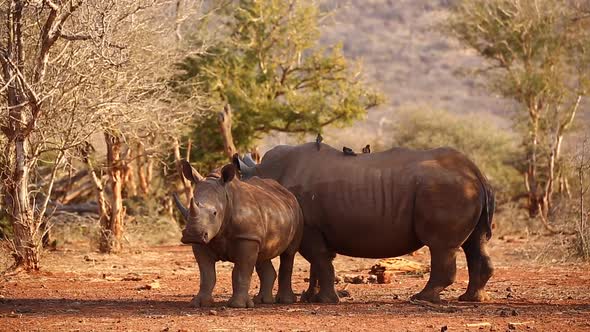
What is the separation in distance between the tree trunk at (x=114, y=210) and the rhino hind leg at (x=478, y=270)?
8.57 metres

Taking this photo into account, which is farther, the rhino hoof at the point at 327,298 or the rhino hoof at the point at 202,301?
the rhino hoof at the point at 327,298

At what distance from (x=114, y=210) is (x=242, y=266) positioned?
30.8 feet

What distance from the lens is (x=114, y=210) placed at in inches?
814

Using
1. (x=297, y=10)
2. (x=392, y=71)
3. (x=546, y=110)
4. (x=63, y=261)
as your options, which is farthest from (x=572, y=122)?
(x=392, y=71)

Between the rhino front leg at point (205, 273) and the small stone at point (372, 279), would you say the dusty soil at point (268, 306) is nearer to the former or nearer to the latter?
the rhino front leg at point (205, 273)

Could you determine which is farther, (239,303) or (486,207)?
(486,207)

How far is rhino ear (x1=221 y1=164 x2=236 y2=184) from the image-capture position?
11633 mm

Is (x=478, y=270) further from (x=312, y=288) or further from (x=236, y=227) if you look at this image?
(x=236, y=227)

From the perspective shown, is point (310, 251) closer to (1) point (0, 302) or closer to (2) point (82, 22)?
(1) point (0, 302)

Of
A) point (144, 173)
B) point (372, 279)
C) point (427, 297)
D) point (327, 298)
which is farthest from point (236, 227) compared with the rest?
point (144, 173)

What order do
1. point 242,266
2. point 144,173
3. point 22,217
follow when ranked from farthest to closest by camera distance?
point 144,173
point 22,217
point 242,266

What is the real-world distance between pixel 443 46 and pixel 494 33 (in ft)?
139

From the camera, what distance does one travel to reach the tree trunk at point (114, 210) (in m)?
20.1

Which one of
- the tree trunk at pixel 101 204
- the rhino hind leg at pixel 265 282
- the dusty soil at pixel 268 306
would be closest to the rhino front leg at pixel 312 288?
the dusty soil at pixel 268 306
